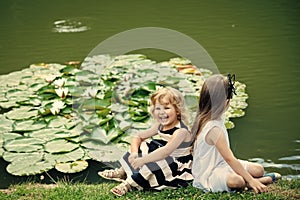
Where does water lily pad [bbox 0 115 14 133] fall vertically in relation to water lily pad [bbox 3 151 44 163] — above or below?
above

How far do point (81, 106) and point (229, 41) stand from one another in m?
2.03

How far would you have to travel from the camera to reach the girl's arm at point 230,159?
235cm

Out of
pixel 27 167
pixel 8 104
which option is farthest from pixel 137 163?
pixel 8 104

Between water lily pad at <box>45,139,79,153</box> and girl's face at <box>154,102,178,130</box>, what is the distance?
0.86m

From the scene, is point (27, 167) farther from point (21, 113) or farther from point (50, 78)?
point (50, 78)

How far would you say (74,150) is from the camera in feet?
10.5

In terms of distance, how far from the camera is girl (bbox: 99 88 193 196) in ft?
8.03

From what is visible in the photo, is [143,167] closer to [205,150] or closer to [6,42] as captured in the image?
[205,150]

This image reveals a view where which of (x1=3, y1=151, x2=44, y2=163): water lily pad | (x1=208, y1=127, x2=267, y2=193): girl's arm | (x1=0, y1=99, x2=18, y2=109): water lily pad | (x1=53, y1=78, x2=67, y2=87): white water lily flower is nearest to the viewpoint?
(x1=208, y1=127, x2=267, y2=193): girl's arm

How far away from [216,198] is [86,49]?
10.1 feet

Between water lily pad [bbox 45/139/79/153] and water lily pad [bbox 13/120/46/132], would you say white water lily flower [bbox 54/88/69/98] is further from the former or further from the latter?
water lily pad [bbox 45/139/79/153]

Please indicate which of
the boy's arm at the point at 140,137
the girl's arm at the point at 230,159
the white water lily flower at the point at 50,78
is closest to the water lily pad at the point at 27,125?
the white water lily flower at the point at 50,78

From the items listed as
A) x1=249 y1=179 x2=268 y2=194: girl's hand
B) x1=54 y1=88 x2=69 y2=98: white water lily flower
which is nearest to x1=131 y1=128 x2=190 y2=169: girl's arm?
x1=249 y1=179 x2=268 y2=194: girl's hand

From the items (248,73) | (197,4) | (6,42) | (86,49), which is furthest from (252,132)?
(197,4)
